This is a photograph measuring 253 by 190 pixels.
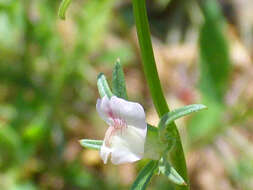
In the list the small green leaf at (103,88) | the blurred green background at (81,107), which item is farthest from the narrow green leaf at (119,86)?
the blurred green background at (81,107)

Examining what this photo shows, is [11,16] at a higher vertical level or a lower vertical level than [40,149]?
higher

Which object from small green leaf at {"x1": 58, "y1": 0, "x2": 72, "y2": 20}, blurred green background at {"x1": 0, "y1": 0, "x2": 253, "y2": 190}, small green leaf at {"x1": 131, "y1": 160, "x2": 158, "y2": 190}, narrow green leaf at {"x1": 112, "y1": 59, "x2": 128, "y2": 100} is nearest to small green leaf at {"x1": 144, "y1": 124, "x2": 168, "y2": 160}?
small green leaf at {"x1": 131, "y1": 160, "x2": 158, "y2": 190}

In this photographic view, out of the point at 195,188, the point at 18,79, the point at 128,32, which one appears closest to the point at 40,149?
the point at 18,79

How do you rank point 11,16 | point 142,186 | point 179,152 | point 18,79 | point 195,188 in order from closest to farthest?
point 142,186, point 179,152, point 11,16, point 18,79, point 195,188

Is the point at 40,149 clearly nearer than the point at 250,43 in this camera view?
Yes

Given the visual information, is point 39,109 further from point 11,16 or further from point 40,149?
point 11,16

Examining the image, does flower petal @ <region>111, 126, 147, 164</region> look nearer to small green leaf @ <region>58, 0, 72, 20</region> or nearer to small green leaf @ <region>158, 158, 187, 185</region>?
small green leaf @ <region>158, 158, 187, 185</region>
